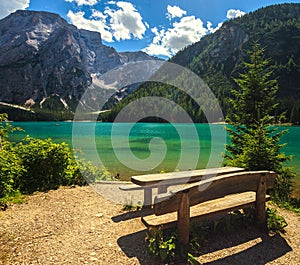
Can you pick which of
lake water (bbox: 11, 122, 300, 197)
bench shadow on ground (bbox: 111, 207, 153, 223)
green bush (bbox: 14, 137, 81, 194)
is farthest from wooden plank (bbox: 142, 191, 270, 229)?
lake water (bbox: 11, 122, 300, 197)

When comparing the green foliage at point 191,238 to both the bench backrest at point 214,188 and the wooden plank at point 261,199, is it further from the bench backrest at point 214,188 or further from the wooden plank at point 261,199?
the bench backrest at point 214,188

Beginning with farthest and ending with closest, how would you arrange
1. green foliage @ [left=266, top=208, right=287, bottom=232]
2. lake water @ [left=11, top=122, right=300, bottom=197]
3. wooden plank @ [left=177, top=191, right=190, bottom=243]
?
lake water @ [left=11, top=122, right=300, bottom=197]
green foliage @ [left=266, top=208, right=287, bottom=232]
wooden plank @ [left=177, top=191, right=190, bottom=243]

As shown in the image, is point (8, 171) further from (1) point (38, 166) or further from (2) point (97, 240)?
(2) point (97, 240)

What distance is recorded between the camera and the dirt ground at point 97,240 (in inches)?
169

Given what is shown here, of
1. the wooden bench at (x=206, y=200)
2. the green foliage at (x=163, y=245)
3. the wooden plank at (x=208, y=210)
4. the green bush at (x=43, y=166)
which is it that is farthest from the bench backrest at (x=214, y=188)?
the green bush at (x=43, y=166)

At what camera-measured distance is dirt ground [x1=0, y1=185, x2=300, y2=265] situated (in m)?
4.29

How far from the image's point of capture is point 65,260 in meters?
4.15

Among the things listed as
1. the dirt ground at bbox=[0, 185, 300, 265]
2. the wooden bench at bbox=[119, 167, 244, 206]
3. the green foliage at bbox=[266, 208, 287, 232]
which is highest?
the wooden bench at bbox=[119, 167, 244, 206]

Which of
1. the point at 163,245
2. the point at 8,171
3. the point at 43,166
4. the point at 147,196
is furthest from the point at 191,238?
the point at 43,166

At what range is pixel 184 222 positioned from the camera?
170 inches

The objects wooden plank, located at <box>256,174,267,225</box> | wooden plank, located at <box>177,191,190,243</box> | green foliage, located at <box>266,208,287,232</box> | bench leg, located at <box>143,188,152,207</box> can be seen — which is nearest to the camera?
wooden plank, located at <box>177,191,190,243</box>

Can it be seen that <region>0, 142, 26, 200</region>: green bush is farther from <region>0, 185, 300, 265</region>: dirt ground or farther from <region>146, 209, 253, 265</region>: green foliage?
<region>146, 209, 253, 265</region>: green foliage

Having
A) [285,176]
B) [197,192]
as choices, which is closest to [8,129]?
[197,192]

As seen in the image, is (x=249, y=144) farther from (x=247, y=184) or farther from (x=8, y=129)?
(x=8, y=129)
